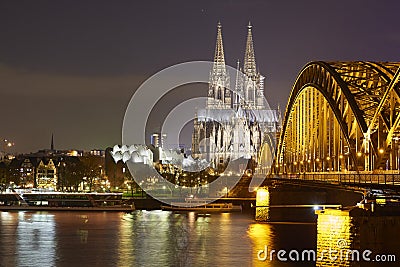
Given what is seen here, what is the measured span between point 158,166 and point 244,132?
19633 mm

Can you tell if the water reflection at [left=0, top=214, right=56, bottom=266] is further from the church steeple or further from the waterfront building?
the church steeple

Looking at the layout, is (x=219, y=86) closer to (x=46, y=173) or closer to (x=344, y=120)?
(x=46, y=173)

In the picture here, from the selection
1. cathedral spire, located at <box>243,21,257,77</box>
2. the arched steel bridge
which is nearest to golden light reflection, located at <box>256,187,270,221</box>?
the arched steel bridge

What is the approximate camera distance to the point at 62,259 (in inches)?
1916

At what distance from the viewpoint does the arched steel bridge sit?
4238cm

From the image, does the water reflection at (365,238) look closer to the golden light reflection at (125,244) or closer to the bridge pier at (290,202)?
the golden light reflection at (125,244)

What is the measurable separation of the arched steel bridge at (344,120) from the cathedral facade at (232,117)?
98855 millimetres

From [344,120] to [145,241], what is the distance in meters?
17.4

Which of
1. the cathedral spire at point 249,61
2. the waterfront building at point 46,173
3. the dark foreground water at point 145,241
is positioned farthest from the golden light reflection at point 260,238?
the cathedral spire at point 249,61

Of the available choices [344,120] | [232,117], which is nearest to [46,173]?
[232,117]

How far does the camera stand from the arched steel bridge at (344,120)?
139 ft

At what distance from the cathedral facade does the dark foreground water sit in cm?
9371

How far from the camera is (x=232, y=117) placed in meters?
184

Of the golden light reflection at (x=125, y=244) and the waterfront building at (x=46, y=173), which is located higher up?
the waterfront building at (x=46, y=173)
